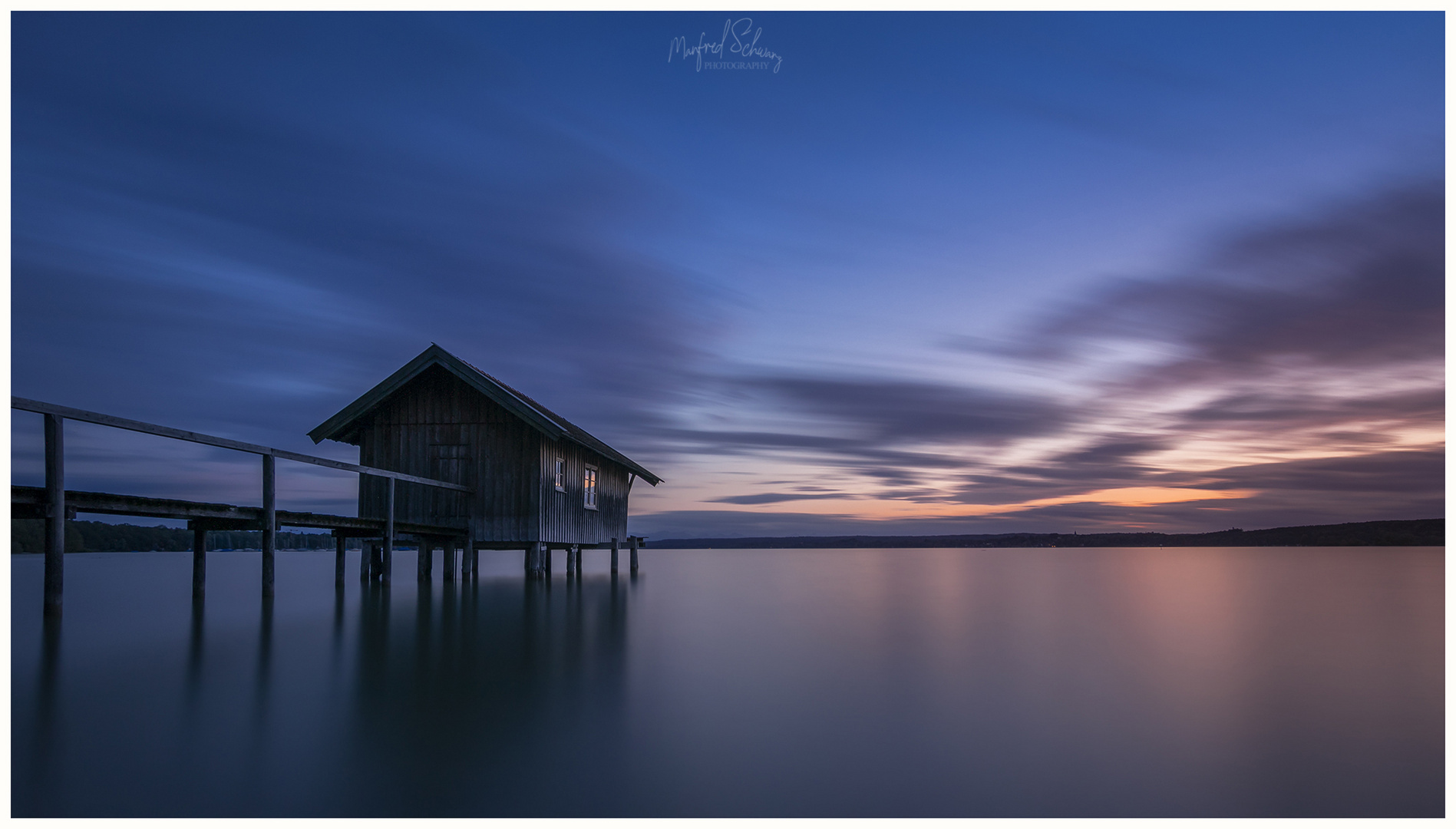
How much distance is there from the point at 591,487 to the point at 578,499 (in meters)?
1.54

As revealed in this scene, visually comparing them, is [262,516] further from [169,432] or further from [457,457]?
[457,457]

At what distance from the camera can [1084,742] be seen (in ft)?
23.2

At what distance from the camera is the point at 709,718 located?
7785 millimetres

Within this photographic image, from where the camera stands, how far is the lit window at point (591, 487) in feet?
87.5

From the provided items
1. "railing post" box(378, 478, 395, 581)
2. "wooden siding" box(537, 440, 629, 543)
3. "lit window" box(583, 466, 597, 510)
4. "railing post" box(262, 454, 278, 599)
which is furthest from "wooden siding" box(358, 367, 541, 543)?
"railing post" box(262, 454, 278, 599)

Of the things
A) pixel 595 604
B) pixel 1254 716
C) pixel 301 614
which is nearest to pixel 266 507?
pixel 301 614

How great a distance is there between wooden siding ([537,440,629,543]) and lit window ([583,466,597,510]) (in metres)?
0.17

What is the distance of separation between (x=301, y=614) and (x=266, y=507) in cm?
219

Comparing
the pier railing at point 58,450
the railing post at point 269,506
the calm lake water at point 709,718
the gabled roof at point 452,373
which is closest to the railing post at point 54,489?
the pier railing at point 58,450

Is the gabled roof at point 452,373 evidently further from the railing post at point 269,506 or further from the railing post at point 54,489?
the railing post at point 54,489

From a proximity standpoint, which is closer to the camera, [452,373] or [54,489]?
[54,489]

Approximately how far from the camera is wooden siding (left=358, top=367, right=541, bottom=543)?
73.6ft

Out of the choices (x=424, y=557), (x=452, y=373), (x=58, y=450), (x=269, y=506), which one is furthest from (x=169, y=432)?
(x=424, y=557)
